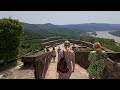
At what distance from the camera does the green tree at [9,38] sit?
109 feet

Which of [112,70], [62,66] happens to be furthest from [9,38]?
[62,66]

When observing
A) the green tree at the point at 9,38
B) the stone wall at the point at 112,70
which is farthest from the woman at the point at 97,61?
the green tree at the point at 9,38

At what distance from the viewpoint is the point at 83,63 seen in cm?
1576

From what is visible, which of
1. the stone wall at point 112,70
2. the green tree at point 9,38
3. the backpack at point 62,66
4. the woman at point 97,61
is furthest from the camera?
the green tree at point 9,38

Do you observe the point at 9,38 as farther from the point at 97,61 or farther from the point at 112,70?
the point at 97,61

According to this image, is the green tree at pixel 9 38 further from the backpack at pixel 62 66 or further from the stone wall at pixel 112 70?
the backpack at pixel 62 66

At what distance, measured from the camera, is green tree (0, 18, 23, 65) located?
33.1 m

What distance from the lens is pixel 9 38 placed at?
33688 mm

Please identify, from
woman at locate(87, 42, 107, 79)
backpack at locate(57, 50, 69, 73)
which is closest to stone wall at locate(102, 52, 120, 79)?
woman at locate(87, 42, 107, 79)
